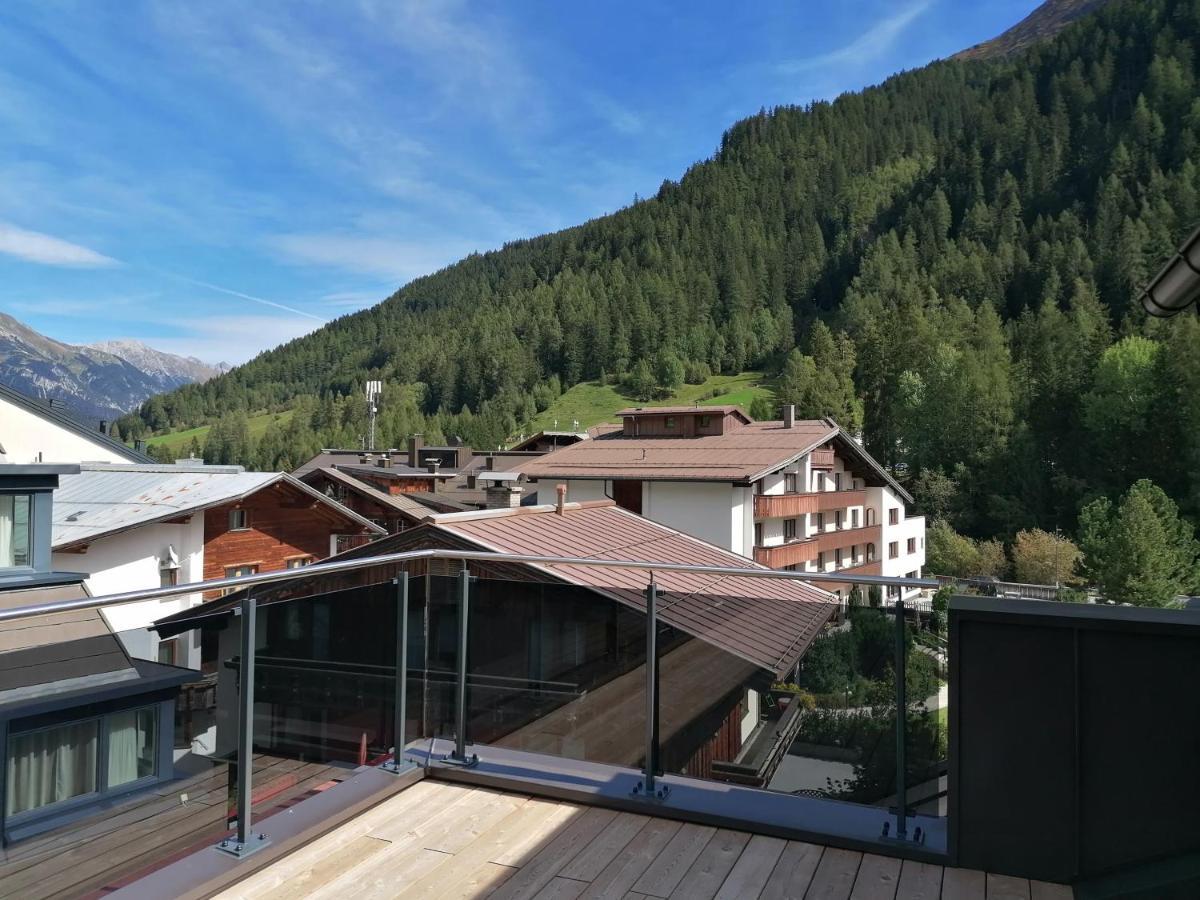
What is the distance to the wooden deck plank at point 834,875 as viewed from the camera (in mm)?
2496

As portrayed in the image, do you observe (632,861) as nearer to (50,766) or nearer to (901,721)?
(901,721)

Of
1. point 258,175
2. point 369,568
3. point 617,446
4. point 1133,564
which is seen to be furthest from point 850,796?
point 258,175

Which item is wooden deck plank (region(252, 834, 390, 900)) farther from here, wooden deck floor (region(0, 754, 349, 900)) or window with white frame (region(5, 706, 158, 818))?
window with white frame (region(5, 706, 158, 818))

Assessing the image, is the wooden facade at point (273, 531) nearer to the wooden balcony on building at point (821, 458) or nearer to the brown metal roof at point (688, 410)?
the brown metal roof at point (688, 410)

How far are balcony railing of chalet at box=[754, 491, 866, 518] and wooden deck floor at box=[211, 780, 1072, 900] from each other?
25.7 meters

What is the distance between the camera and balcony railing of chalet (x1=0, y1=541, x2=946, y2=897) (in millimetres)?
2830

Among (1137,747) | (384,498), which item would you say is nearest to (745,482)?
(384,498)

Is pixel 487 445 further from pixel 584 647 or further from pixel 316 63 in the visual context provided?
pixel 584 647

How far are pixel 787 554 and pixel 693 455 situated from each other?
499 centimetres

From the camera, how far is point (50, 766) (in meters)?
2.16

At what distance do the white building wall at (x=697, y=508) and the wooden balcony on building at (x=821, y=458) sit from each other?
5.43 m

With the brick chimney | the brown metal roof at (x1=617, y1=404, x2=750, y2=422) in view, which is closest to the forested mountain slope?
the brown metal roof at (x1=617, y1=404, x2=750, y2=422)

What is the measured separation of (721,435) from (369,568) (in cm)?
2995

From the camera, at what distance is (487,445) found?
79125 mm
